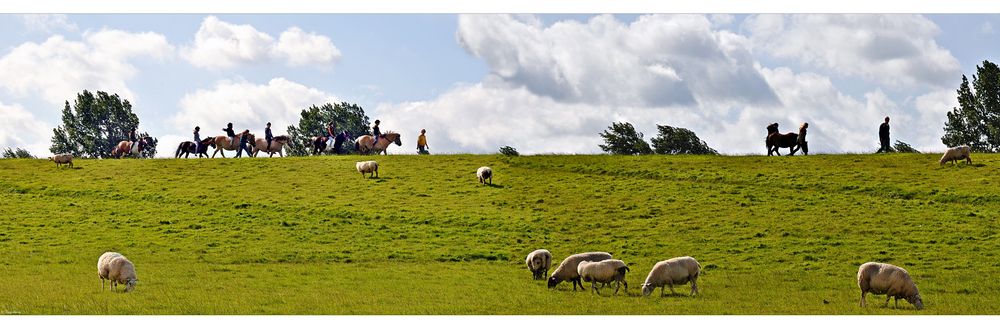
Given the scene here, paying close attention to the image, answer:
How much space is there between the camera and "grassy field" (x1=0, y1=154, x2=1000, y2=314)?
28031 mm

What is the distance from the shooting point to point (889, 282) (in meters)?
25.1

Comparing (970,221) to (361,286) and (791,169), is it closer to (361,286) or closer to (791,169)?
(791,169)

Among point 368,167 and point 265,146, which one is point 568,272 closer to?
point 368,167

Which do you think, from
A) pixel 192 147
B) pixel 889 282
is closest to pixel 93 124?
pixel 192 147

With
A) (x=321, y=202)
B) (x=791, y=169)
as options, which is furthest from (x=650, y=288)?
(x=791, y=169)

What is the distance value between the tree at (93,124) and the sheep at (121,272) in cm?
8444

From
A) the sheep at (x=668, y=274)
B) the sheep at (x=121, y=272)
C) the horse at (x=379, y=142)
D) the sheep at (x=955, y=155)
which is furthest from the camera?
the horse at (x=379, y=142)

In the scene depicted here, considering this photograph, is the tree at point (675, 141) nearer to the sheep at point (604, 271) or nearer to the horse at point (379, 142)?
the horse at point (379, 142)

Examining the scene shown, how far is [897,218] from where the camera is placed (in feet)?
143

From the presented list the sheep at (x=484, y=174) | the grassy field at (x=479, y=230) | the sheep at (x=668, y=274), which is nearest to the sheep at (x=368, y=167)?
the grassy field at (x=479, y=230)

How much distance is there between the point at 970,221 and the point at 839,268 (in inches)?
425

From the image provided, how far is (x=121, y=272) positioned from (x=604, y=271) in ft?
42.9

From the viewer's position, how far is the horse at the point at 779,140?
5881 cm

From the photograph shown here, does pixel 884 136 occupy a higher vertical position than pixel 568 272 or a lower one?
higher
